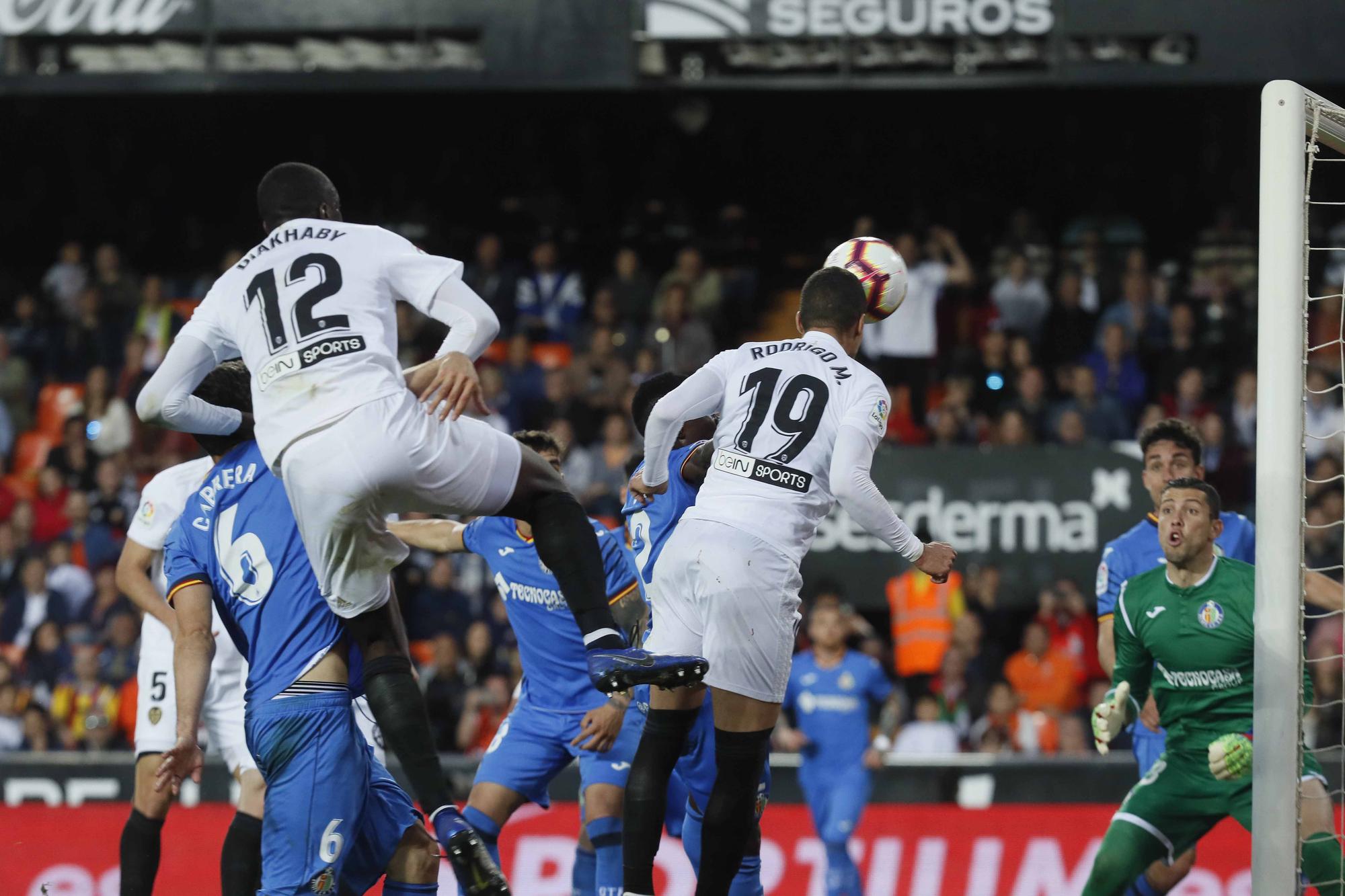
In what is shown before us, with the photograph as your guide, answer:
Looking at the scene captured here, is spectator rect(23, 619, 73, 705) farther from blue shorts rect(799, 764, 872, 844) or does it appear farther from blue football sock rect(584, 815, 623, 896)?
Result: blue football sock rect(584, 815, 623, 896)

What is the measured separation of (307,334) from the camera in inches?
220

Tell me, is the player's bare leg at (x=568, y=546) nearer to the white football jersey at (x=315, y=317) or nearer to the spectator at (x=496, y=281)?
the white football jersey at (x=315, y=317)

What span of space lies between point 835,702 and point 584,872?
3101 millimetres

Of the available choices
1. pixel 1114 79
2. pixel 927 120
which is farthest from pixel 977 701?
pixel 927 120

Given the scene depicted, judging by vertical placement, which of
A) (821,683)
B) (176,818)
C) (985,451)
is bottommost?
(176,818)

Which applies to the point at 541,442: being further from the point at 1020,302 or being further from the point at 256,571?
the point at 1020,302

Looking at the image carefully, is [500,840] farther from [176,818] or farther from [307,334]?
[307,334]

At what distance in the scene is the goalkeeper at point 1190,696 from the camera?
7.11m

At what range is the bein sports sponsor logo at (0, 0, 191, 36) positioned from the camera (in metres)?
15.4

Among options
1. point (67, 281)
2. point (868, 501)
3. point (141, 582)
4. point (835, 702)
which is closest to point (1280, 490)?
point (868, 501)

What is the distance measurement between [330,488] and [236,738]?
3196mm

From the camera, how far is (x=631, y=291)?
1672 cm

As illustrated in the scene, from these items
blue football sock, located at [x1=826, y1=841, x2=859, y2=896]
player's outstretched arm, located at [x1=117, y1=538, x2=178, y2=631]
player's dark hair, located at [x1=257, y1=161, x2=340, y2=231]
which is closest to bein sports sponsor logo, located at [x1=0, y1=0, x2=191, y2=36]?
player's outstretched arm, located at [x1=117, y1=538, x2=178, y2=631]

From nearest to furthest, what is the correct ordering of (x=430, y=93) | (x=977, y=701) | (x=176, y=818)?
(x=176, y=818)
(x=977, y=701)
(x=430, y=93)
